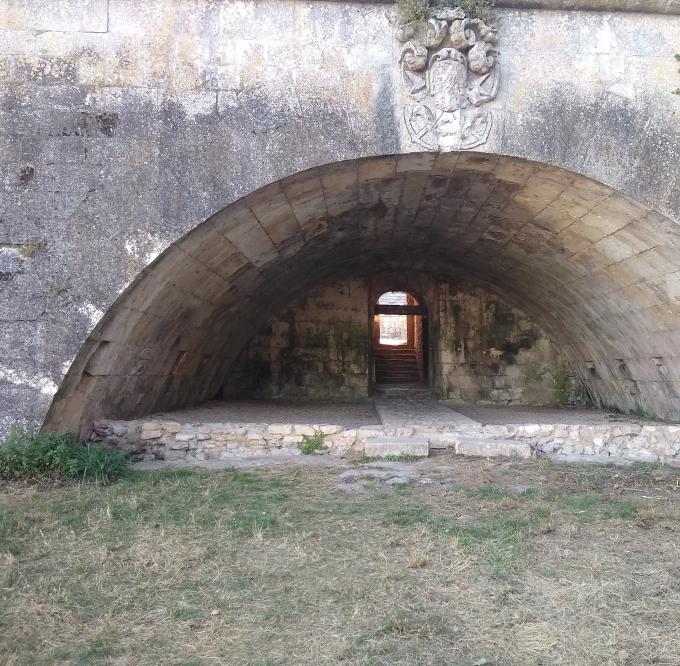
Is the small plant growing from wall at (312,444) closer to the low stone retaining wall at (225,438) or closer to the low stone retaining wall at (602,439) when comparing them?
the low stone retaining wall at (225,438)

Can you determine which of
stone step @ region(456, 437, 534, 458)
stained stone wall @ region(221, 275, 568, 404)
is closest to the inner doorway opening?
stained stone wall @ region(221, 275, 568, 404)

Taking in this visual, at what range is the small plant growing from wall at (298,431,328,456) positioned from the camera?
6848 mm

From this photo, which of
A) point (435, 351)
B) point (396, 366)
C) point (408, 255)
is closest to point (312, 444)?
point (408, 255)

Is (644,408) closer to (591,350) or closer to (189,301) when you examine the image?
(591,350)

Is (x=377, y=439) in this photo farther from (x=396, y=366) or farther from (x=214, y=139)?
(x=396, y=366)

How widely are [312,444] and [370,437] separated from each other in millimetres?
669

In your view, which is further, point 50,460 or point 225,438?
point 225,438

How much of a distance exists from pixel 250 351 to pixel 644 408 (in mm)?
7258

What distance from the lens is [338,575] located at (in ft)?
10.9

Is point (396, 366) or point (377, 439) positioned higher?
point (396, 366)

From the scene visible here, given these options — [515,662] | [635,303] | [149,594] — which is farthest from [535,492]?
[635,303]

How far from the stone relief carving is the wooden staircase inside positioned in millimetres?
8993

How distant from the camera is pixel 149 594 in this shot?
3078 millimetres

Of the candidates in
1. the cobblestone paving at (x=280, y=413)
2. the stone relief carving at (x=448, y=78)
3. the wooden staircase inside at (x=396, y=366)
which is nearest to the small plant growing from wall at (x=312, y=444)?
the cobblestone paving at (x=280, y=413)
